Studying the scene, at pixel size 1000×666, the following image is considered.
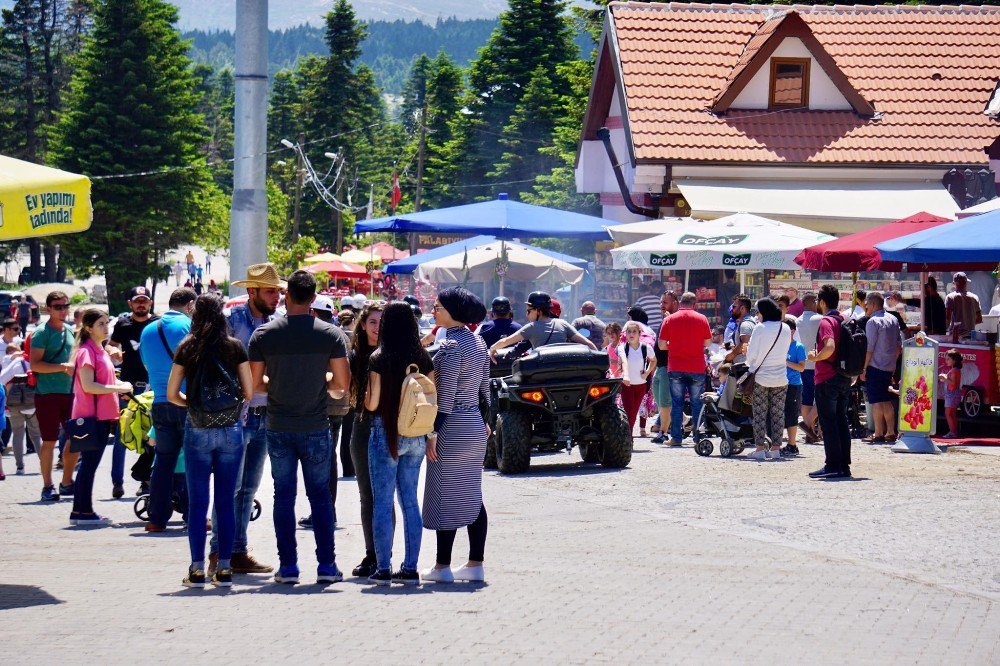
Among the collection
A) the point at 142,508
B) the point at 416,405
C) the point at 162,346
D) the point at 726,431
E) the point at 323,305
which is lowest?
the point at 142,508

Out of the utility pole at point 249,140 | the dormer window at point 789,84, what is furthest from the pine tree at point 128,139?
the utility pole at point 249,140

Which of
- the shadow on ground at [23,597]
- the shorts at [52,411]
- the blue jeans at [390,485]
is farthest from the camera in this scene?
the shorts at [52,411]

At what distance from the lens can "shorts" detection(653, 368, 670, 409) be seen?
17.1m

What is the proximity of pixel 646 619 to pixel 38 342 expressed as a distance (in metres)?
7.32

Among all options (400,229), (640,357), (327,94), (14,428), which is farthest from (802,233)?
(327,94)

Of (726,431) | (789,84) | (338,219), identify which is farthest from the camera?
(338,219)

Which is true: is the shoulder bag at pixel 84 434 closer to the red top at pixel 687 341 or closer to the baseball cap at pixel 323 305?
the baseball cap at pixel 323 305

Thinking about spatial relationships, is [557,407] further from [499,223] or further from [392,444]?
[499,223]

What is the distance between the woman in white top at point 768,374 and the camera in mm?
14281

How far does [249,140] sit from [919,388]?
10074 millimetres

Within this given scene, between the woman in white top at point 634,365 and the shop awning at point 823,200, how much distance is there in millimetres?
8391

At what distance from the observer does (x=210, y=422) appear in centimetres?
805

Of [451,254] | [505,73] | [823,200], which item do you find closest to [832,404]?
[451,254]

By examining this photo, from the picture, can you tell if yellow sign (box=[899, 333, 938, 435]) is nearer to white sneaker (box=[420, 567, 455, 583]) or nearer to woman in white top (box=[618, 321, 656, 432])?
woman in white top (box=[618, 321, 656, 432])
